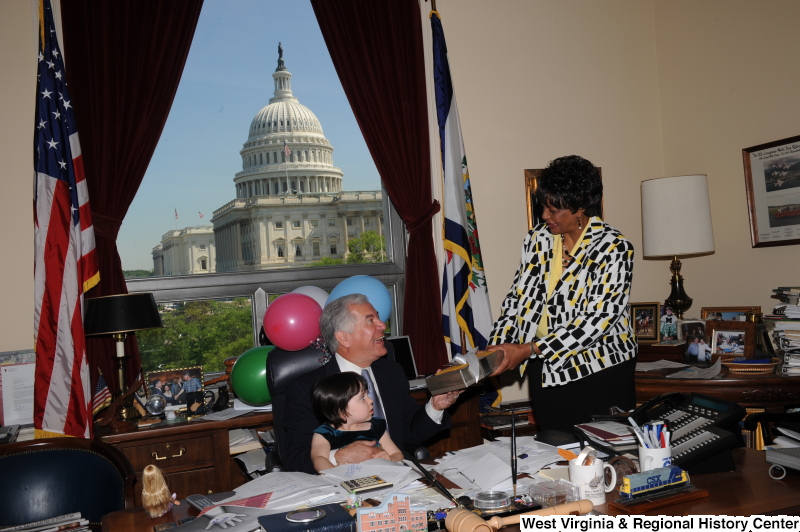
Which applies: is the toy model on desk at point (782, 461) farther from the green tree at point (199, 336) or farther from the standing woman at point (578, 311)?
the green tree at point (199, 336)

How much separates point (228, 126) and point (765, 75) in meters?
3.15

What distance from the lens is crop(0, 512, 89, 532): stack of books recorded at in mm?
1959

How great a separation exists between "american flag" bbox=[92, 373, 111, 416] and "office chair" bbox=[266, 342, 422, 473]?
3.77ft

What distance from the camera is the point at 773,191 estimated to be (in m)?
3.83

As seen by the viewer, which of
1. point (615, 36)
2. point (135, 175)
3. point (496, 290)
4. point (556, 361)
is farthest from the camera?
point (615, 36)

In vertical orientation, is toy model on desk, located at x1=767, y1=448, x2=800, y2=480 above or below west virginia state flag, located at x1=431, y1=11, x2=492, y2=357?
below

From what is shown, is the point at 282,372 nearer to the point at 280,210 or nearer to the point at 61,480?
the point at 61,480

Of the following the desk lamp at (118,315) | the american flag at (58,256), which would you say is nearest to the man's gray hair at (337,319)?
the desk lamp at (118,315)

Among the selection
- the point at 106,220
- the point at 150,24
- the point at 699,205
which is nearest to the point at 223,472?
the point at 106,220

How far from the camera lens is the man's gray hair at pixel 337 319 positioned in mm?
2514

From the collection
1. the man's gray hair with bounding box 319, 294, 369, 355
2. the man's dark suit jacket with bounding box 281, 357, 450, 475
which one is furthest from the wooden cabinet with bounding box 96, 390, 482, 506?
the man's gray hair with bounding box 319, 294, 369, 355

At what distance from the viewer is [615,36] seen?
4625 millimetres

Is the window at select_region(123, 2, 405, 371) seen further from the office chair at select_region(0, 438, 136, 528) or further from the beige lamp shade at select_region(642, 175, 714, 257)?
the beige lamp shade at select_region(642, 175, 714, 257)

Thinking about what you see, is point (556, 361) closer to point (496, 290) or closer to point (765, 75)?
point (496, 290)
